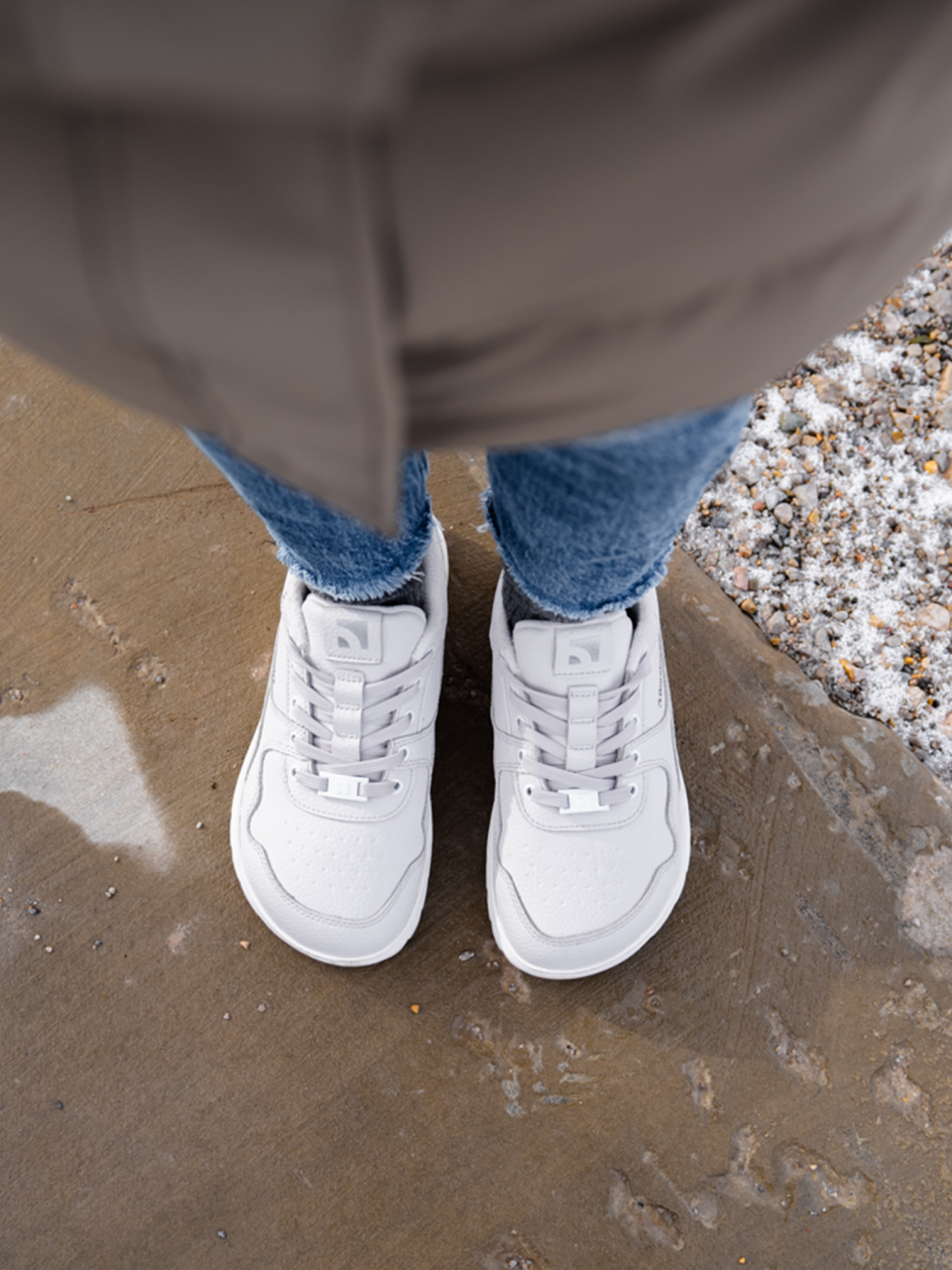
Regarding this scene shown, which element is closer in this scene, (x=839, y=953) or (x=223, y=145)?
(x=223, y=145)

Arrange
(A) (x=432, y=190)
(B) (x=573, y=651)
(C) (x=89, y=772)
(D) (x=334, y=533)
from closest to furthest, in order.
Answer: (A) (x=432, y=190), (D) (x=334, y=533), (B) (x=573, y=651), (C) (x=89, y=772)

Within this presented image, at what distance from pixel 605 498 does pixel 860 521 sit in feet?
2.85

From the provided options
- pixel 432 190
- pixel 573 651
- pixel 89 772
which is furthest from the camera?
pixel 89 772

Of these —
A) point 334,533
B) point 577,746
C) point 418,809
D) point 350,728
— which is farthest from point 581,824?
point 334,533

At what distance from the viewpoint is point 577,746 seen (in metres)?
1.09

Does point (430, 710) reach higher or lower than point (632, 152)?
lower

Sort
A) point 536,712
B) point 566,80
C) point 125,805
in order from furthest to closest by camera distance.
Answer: point 125,805, point 536,712, point 566,80

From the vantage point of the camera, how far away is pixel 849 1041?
1.12m

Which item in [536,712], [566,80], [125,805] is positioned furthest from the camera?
[125,805]

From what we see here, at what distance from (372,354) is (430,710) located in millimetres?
856

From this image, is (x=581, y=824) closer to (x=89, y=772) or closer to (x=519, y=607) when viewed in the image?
(x=519, y=607)

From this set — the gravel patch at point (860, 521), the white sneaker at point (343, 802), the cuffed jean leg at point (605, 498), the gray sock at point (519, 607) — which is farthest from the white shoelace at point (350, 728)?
the gravel patch at point (860, 521)

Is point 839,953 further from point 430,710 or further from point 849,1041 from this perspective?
point 430,710

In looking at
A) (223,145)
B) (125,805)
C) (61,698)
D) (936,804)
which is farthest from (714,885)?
(223,145)
